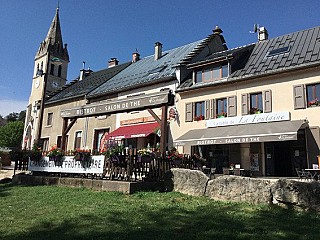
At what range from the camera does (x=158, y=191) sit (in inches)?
323

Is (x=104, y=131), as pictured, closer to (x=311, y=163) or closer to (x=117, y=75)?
(x=117, y=75)

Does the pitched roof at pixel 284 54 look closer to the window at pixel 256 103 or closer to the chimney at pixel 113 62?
the window at pixel 256 103

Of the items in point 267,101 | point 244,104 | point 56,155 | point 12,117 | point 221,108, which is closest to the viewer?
point 56,155

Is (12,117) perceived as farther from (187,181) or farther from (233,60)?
(187,181)

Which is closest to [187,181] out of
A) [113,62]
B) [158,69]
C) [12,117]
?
[158,69]

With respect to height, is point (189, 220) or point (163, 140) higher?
point (163, 140)

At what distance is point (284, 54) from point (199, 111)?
6.37 meters

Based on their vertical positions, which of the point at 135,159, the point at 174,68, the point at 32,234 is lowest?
the point at 32,234

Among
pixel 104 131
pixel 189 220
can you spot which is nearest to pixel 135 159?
pixel 189 220

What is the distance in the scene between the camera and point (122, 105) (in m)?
10.4

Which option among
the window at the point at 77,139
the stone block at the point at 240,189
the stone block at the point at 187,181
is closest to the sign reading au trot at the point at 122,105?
the stone block at the point at 187,181

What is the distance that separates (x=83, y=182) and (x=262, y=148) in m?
11.1

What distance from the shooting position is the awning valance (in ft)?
45.3

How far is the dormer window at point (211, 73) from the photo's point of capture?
18.8 meters
